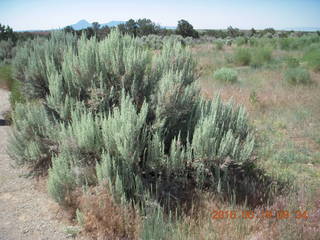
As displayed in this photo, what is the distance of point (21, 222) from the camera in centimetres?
335

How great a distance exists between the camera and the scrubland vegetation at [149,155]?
10.0 ft

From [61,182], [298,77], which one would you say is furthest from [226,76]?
[61,182]

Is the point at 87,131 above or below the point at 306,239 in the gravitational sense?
above

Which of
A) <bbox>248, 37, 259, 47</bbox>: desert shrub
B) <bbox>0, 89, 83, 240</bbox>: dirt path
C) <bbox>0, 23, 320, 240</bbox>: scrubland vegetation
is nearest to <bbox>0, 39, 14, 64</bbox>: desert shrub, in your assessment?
<bbox>0, 23, 320, 240</bbox>: scrubland vegetation

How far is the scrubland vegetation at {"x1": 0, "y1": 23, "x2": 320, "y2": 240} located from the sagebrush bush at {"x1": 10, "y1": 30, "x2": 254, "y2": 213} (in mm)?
16

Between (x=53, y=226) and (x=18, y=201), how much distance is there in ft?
2.85

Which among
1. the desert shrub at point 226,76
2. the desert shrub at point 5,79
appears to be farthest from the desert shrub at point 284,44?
the desert shrub at point 5,79

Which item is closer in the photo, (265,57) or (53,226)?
(53,226)

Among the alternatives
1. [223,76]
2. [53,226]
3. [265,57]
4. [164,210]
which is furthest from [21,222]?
[265,57]

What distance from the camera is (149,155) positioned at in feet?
11.3

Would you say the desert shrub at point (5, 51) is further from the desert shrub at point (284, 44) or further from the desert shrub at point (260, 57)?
the desert shrub at point (284, 44)

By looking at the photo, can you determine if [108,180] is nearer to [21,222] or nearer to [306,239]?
[21,222]

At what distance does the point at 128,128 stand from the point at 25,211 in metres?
1.93

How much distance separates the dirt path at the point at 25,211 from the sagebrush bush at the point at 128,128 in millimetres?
315
